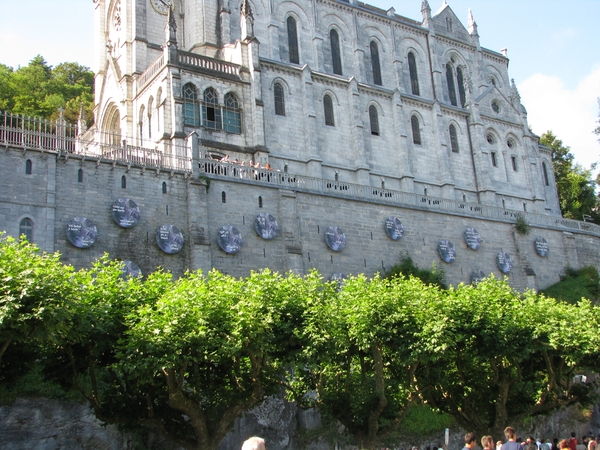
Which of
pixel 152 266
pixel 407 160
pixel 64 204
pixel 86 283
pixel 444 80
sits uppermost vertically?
pixel 444 80

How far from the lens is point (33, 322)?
19281mm

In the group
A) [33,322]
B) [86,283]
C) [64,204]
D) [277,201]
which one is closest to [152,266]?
[64,204]

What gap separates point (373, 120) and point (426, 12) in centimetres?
1399

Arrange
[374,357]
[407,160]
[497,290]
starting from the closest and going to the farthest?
[374,357] → [497,290] → [407,160]

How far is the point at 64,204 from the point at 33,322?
14.6 meters

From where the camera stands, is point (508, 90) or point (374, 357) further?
point (508, 90)

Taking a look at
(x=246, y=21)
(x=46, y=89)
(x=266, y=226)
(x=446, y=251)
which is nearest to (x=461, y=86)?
(x=446, y=251)

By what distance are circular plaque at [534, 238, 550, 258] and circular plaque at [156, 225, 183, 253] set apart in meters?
26.2

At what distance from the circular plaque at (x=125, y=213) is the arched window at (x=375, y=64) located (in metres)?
27.3

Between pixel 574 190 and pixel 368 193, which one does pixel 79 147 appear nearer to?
pixel 368 193

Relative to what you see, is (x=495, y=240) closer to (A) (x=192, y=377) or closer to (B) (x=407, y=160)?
(B) (x=407, y=160)

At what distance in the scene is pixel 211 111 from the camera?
44688 millimetres

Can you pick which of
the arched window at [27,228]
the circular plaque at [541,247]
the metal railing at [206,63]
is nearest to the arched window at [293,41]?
the metal railing at [206,63]

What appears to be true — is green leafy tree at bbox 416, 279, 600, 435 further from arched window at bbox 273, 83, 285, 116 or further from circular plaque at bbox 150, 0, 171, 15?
circular plaque at bbox 150, 0, 171, 15
